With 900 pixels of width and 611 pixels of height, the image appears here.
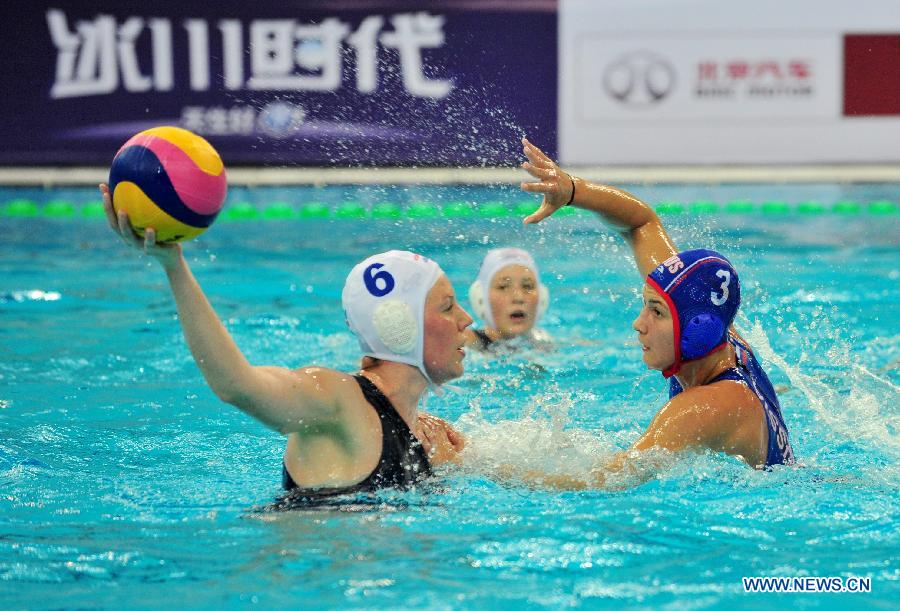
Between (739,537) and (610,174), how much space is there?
6.90 m

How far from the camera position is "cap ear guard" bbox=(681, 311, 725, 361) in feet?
10.4

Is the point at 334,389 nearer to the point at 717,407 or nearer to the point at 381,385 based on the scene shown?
the point at 381,385

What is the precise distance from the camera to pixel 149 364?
532 cm

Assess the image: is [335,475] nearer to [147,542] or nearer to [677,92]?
[147,542]

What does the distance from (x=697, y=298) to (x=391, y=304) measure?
86 cm

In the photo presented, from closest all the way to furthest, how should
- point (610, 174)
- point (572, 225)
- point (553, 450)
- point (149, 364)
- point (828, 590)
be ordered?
point (828, 590), point (553, 450), point (149, 364), point (572, 225), point (610, 174)

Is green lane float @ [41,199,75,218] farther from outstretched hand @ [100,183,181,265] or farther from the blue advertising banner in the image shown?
outstretched hand @ [100,183,181,265]

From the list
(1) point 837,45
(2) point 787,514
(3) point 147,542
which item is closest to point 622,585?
(2) point 787,514

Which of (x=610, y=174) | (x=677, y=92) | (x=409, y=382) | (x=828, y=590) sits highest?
(x=677, y=92)

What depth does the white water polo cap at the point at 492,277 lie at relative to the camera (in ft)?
17.7

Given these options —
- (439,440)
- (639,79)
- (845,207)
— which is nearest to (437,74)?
(639,79)

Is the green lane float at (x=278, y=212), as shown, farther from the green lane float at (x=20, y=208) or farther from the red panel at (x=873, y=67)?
the red panel at (x=873, y=67)

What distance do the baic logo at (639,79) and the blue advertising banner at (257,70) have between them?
51 centimetres

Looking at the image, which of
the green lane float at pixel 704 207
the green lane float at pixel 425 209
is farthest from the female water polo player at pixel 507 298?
the green lane float at pixel 704 207
